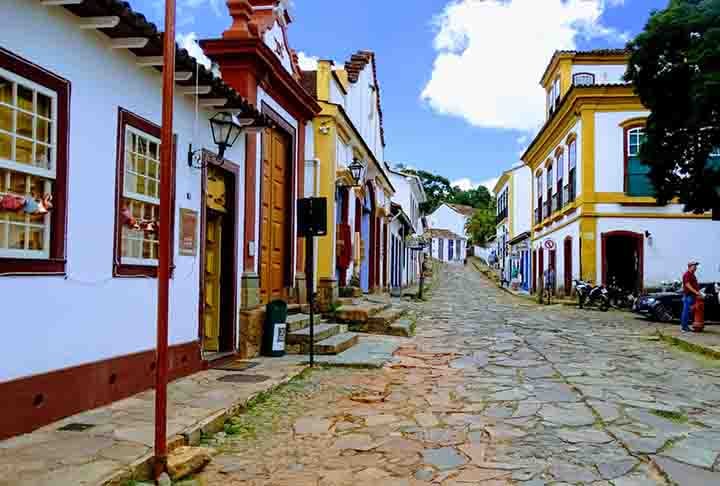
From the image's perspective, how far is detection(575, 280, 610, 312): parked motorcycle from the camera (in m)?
19.4

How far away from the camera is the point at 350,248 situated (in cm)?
1516

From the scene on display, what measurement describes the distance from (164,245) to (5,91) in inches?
75.3

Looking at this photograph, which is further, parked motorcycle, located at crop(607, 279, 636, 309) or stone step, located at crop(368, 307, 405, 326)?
parked motorcycle, located at crop(607, 279, 636, 309)

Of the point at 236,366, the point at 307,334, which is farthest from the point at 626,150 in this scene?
the point at 236,366

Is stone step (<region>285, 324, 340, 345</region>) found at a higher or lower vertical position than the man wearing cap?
lower

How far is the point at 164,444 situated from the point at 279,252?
7.22 m

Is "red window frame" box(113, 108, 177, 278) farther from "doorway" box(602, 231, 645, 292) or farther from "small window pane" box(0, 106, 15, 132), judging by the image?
"doorway" box(602, 231, 645, 292)

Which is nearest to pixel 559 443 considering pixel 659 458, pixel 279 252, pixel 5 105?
pixel 659 458

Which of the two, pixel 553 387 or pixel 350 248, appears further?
pixel 350 248

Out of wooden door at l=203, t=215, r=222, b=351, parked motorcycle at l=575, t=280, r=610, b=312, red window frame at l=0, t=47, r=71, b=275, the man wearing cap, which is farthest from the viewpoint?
parked motorcycle at l=575, t=280, r=610, b=312

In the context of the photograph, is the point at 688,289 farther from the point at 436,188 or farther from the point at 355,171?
the point at 436,188

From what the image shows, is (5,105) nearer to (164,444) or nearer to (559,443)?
(164,444)

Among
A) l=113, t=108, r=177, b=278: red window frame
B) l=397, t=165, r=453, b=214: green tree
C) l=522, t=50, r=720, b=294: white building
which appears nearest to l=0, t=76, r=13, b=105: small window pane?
l=113, t=108, r=177, b=278: red window frame

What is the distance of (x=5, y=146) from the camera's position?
4613mm
